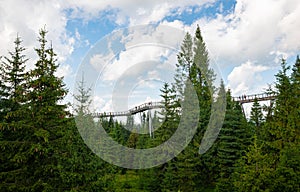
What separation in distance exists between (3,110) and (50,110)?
422cm

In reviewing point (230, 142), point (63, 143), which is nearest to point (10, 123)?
point (63, 143)

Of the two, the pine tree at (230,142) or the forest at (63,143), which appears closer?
the forest at (63,143)

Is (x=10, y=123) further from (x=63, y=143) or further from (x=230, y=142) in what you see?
(x=230, y=142)

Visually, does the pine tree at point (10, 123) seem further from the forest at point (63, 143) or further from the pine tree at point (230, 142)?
the pine tree at point (230, 142)

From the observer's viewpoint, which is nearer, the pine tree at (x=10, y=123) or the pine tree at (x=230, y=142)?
the pine tree at (x=10, y=123)

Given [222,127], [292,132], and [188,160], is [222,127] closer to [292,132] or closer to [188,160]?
[188,160]

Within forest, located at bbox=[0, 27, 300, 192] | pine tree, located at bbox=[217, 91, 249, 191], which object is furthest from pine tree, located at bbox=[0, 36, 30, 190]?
pine tree, located at bbox=[217, 91, 249, 191]

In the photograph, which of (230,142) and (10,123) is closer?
(10,123)

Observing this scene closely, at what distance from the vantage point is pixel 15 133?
1545cm

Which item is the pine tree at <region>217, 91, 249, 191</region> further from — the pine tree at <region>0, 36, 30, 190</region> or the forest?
the pine tree at <region>0, 36, 30, 190</region>

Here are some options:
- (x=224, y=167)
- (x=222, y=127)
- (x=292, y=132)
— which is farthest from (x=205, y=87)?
(x=292, y=132)

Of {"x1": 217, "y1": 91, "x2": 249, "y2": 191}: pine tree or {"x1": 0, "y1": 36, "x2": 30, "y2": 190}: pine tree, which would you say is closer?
{"x1": 0, "y1": 36, "x2": 30, "y2": 190}: pine tree

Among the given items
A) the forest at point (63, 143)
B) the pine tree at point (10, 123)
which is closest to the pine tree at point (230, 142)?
the forest at point (63, 143)

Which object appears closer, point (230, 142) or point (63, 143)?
point (63, 143)
